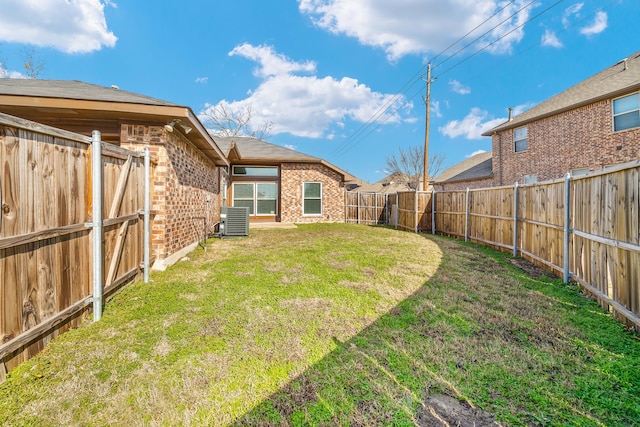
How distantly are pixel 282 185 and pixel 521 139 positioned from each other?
12053 millimetres

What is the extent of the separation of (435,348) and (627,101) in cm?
1327

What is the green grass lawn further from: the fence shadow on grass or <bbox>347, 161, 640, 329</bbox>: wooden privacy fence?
<bbox>347, 161, 640, 329</bbox>: wooden privacy fence

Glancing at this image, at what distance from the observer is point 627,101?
9844 mm

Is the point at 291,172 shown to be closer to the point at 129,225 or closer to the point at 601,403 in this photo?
the point at 129,225

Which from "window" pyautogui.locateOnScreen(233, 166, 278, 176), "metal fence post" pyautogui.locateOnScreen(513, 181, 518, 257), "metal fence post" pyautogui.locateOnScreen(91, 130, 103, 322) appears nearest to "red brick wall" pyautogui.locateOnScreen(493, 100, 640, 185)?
"metal fence post" pyautogui.locateOnScreen(513, 181, 518, 257)

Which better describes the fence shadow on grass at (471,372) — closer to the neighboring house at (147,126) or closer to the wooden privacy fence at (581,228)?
the wooden privacy fence at (581,228)

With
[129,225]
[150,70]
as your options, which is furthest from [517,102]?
[150,70]

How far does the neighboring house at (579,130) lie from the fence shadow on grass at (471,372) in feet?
34.4

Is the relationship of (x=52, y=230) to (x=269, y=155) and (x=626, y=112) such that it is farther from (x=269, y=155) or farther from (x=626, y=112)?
(x=626, y=112)

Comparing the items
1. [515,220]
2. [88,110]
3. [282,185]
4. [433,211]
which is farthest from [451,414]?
[282,185]

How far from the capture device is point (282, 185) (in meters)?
14.0

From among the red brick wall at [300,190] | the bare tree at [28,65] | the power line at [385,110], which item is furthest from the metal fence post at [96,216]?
the bare tree at [28,65]

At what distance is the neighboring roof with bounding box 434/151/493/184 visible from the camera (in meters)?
17.1

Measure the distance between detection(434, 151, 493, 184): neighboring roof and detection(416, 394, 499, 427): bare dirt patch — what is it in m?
17.0
